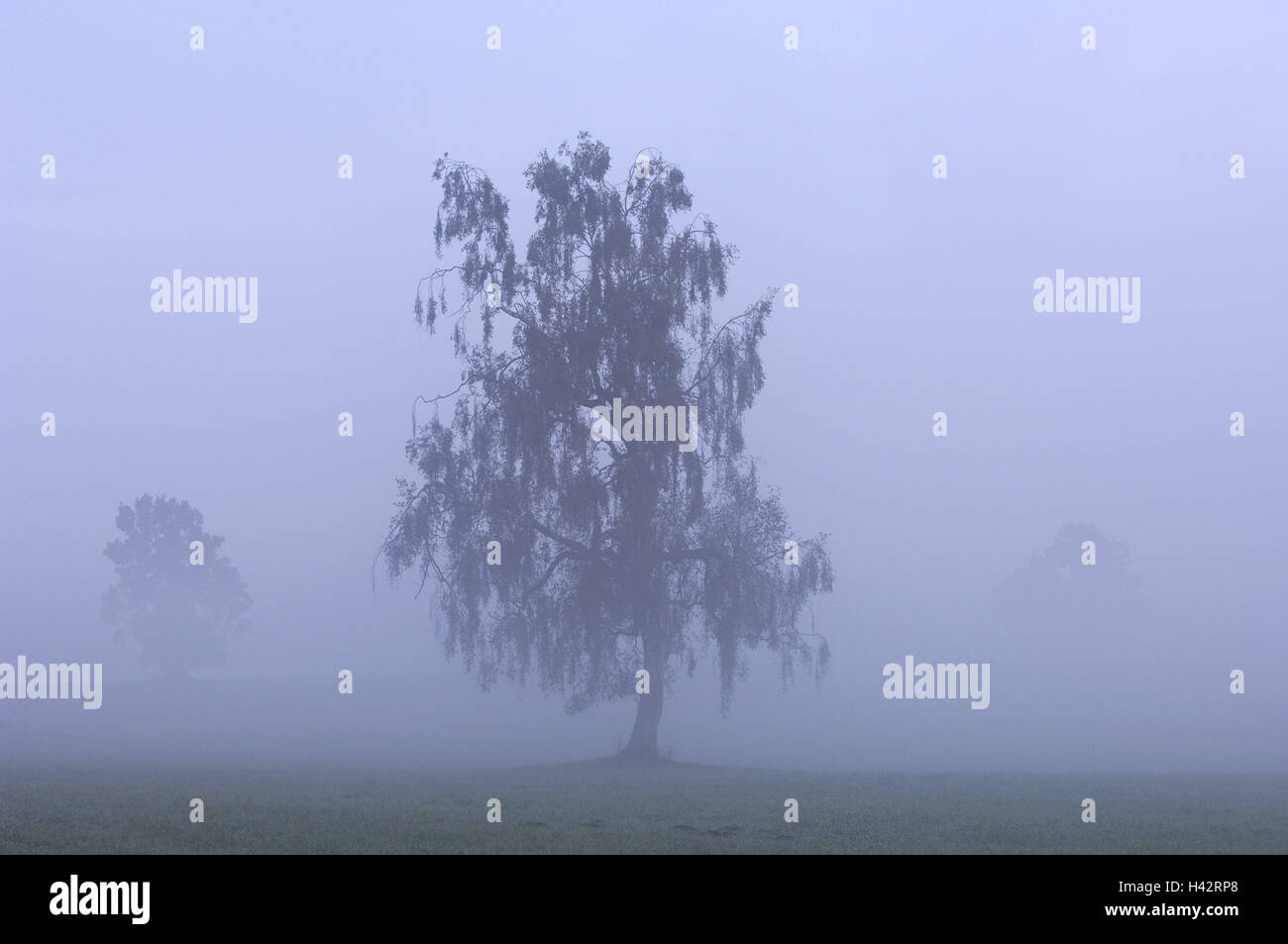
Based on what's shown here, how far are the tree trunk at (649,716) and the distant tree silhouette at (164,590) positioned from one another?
62.4 metres

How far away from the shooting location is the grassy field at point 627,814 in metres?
14.4

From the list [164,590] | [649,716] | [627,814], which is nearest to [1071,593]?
[164,590]

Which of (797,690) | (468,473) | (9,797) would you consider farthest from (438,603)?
(797,690)

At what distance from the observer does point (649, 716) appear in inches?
1328

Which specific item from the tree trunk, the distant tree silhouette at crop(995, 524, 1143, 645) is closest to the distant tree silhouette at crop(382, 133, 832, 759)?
the tree trunk

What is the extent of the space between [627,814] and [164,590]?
7681 cm

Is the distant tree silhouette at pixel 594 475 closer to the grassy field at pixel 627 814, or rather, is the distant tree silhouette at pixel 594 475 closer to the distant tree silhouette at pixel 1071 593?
the grassy field at pixel 627 814

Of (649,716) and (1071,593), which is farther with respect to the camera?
(1071,593)

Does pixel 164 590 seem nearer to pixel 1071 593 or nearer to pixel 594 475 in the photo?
pixel 594 475

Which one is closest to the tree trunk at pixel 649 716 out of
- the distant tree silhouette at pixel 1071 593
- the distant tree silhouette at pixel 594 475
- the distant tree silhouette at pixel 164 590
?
the distant tree silhouette at pixel 594 475
